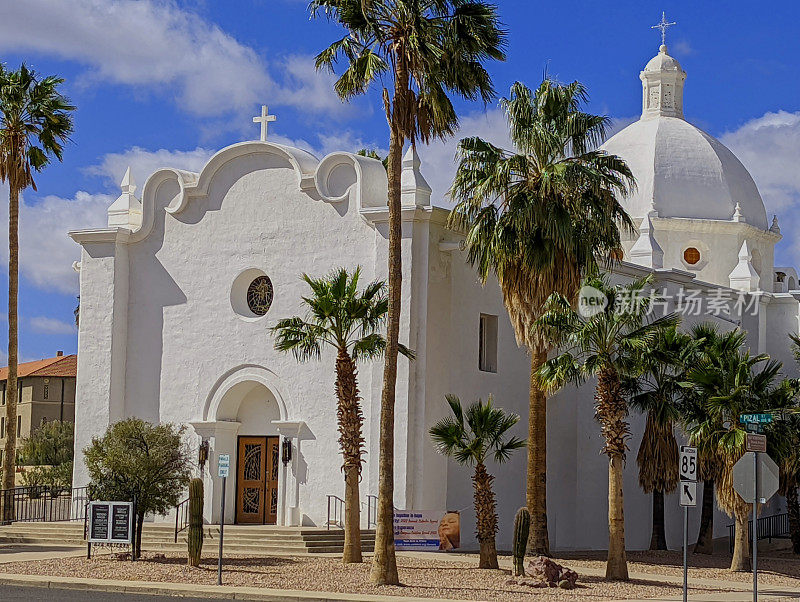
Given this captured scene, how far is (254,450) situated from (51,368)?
5818 cm

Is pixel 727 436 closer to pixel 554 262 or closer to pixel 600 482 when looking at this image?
pixel 554 262

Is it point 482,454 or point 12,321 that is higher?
point 12,321

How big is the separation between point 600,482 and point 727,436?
26.4 feet

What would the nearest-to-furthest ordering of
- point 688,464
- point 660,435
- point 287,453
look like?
point 688,464 < point 660,435 < point 287,453

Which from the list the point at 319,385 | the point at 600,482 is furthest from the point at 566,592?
the point at 600,482

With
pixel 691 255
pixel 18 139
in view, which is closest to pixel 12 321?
pixel 18 139

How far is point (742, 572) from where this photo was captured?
A: 28.7 m

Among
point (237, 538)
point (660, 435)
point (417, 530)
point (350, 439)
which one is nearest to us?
point (350, 439)

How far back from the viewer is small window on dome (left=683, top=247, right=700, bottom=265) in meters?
44.6

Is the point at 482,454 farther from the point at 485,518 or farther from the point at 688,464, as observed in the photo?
the point at 688,464

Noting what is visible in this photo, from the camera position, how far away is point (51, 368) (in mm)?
87875

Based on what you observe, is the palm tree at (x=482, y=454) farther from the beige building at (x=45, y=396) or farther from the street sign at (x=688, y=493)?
the beige building at (x=45, y=396)

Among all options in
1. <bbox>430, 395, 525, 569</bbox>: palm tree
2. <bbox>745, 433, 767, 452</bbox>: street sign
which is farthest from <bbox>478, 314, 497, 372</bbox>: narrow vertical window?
<bbox>745, 433, 767, 452</bbox>: street sign

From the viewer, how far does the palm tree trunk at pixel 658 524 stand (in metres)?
34.3
